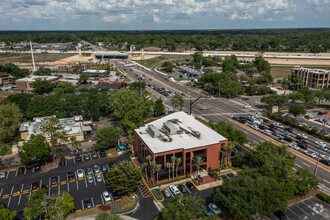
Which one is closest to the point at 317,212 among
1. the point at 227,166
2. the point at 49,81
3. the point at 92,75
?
the point at 227,166

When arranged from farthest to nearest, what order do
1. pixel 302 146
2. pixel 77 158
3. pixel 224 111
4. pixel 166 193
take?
pixel 224 111 < pixel 302 146 < pixel 77 158 < pixel 166 193

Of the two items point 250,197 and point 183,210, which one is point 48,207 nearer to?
point 183,210

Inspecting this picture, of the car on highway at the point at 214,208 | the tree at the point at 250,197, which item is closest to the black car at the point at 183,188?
the car on highway at the point at 214,208

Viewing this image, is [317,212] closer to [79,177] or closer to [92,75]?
[79,177]

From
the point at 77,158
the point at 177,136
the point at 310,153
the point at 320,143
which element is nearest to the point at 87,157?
the point at 77,158

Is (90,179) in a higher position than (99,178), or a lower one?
lower

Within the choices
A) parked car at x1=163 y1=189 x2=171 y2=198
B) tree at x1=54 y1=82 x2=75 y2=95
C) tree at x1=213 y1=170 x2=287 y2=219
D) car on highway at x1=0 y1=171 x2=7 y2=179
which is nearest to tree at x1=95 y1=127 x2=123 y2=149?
Result: car on highway at x1=0 y1=171 x2=7 y2=179
